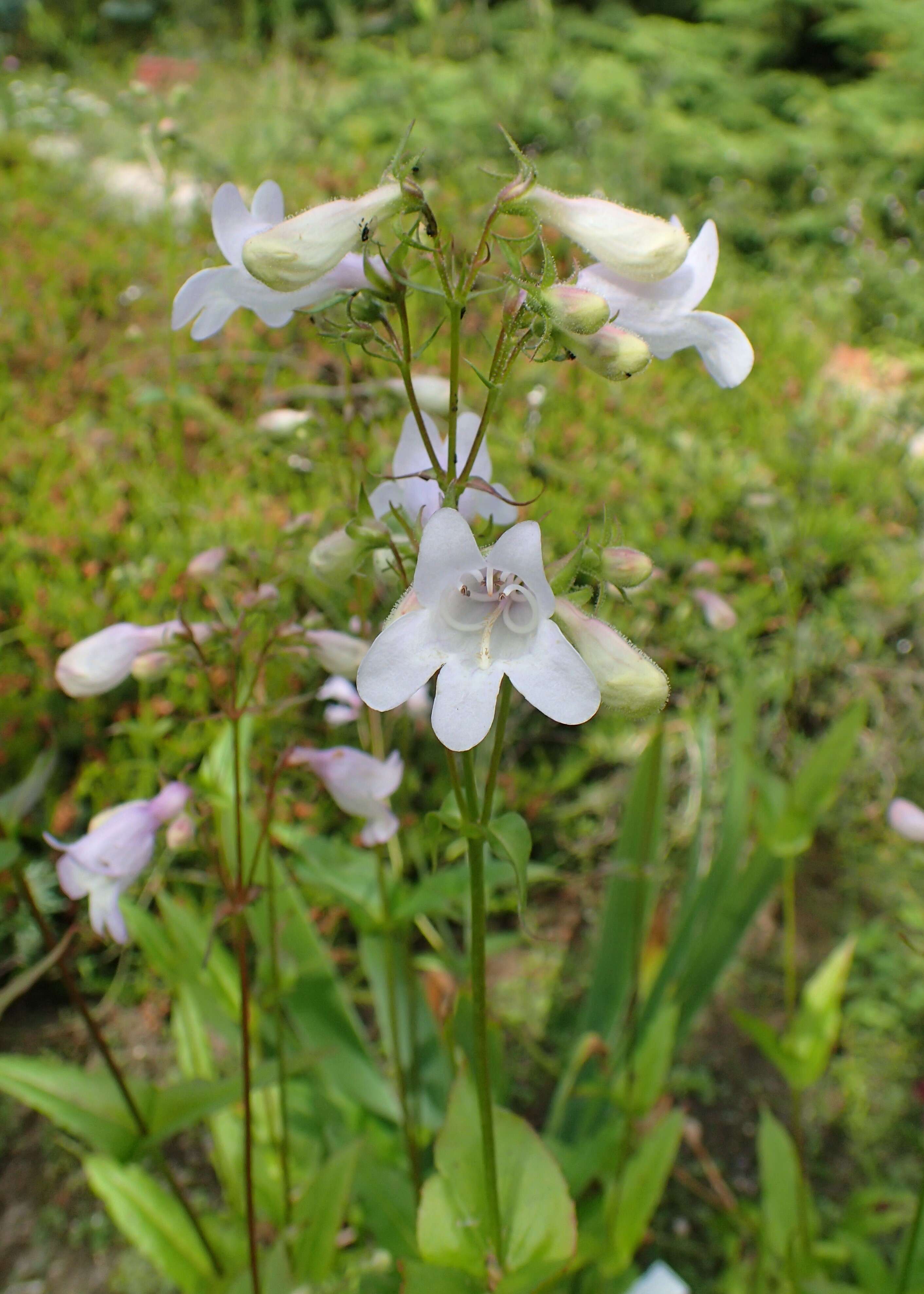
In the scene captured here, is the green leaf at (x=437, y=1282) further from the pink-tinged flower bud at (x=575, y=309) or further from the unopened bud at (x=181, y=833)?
the pink-tinged flower bud at (x=575, y=309)

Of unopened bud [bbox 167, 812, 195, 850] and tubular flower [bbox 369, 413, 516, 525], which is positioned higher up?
tubular flower [bbox 369, 413, 516, 525]

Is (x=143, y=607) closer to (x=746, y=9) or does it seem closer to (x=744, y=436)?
(x=744, y=436)

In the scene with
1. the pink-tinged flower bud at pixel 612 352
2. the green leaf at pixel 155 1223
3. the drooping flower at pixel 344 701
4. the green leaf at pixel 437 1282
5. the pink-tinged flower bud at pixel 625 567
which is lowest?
the green leaf at pixel 155 1223

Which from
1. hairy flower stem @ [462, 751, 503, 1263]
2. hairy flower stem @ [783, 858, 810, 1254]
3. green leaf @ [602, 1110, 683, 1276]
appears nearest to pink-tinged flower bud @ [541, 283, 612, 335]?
hairy flower stem @ [462, 751, 503, 1263]

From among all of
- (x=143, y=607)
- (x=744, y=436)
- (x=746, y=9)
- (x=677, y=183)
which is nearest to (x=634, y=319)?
(x=143, y=607)

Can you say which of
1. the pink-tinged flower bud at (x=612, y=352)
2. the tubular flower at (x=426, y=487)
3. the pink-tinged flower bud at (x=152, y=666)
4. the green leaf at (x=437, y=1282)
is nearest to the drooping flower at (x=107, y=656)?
the pink-tinged flower bud at (x=152, y=666)

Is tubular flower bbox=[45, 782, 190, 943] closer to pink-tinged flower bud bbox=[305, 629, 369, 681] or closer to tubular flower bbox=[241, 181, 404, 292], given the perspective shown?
pink-tinged flower bud bbox=[305, 629, 369, 681]
